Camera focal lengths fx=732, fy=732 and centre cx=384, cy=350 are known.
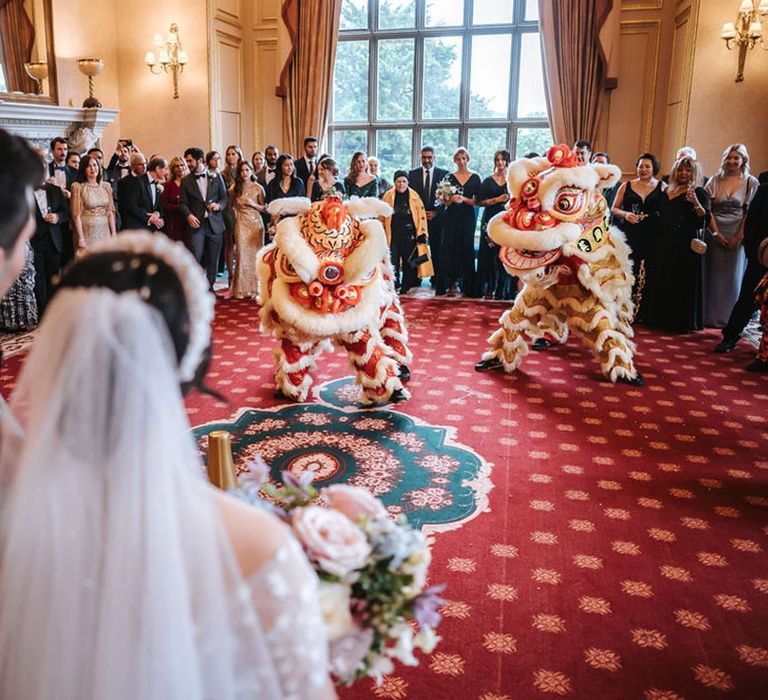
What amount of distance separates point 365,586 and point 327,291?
2890 millimetres

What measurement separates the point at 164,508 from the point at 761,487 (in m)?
3.15

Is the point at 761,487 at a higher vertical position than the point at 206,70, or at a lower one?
lower

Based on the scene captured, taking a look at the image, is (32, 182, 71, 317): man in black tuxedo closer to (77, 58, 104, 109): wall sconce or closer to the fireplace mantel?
the fireplace mantel

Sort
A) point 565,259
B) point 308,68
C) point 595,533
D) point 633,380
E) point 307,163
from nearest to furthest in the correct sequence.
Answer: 1. point 595,533
2. point 565,259
3. point 633,380
4. point 307,163
5. point 308,68

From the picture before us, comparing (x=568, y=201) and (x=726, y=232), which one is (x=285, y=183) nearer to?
(x=568, y=201)

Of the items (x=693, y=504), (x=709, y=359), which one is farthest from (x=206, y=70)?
(x=693, y=504)

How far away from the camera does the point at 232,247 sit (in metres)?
8.34

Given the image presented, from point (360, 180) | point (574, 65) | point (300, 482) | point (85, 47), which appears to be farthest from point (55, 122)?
point (300, 482)

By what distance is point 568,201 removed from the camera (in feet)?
14.8

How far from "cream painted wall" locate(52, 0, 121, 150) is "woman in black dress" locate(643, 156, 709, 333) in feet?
21.7

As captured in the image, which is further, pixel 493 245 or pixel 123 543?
pixel 493 245

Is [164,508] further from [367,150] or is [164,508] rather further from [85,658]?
[367,150]

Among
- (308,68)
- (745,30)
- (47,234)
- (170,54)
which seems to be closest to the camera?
(47,234)

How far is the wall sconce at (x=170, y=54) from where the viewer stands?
9.20 metres
